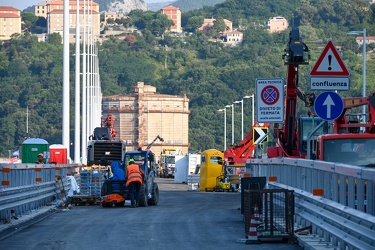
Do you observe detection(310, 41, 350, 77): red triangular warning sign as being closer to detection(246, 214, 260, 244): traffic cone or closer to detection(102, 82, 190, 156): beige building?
detection(246, 214, 260, 244): traffic cone

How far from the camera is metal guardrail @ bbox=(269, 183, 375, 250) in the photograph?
1494 cm

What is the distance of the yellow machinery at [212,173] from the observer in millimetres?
52894

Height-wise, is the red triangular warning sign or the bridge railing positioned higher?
the red triangular warning sign

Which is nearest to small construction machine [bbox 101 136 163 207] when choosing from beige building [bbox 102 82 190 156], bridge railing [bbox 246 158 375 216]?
bridge railing [bbox 246 158 375 216]

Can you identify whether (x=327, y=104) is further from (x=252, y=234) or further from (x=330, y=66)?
(x=252, y=234)

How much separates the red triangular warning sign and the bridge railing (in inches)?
69.3

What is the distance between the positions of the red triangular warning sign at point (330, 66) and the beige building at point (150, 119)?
6219 inches

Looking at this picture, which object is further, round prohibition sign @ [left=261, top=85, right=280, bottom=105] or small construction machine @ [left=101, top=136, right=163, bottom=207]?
small construction machine @ [left=101, top=136, right=163, bottom=207]

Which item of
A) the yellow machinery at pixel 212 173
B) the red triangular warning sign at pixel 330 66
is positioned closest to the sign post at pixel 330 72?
the red triangular warning sign at pixel 330 66

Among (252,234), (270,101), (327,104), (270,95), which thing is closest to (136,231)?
(252,234)

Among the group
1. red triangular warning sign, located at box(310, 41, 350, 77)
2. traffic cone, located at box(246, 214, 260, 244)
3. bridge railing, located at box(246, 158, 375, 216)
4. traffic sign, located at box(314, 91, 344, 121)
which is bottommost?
traffic cone, located at box(246, 214, 260, 244)

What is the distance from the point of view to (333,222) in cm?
1733

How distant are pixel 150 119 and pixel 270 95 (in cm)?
15352

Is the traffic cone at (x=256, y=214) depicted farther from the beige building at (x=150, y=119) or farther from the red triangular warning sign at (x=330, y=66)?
the beige building at (x=150, y=119)
